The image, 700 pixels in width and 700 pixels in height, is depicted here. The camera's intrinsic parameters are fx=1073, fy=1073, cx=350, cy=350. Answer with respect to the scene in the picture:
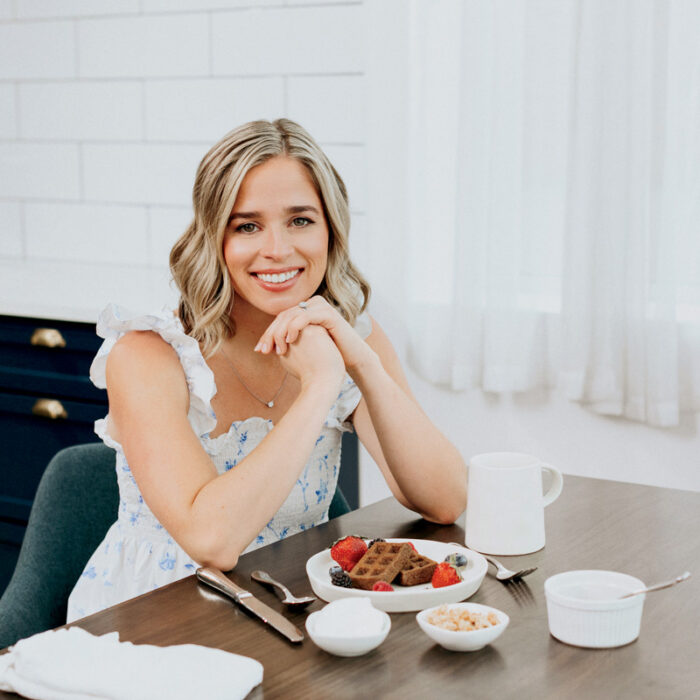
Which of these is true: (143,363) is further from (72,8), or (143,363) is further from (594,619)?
(72,8)

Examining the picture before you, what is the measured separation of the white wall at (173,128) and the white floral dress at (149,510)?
81 centimetres

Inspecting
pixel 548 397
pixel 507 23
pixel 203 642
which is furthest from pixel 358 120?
pixel 203 642

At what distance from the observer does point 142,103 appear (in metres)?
3.06

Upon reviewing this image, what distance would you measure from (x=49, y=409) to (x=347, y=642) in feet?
6.48

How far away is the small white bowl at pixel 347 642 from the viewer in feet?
3.22

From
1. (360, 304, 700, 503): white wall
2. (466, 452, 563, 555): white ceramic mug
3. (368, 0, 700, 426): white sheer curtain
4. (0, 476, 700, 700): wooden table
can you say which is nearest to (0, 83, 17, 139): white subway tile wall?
(368, 0, 700, 426): white sheer curtain

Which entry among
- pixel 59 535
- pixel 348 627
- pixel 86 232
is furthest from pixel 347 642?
pixel 86 232

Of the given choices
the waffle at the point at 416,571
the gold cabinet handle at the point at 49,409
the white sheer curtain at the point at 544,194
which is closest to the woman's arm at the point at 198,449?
the waffle at the point at 416,571

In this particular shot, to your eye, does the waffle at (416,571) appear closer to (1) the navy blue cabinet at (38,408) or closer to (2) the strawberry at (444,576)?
(2) the strawberry at (444,576)

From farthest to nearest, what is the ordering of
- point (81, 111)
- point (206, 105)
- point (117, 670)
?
point (81, 111)
point (206, 105)
point (117, 670)

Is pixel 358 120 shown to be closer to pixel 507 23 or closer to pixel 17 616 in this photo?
pixel 507 23

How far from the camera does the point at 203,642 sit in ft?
3.43

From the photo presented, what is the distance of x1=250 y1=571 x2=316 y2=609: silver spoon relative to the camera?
113 centimetres

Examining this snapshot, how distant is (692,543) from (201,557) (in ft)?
1.97
